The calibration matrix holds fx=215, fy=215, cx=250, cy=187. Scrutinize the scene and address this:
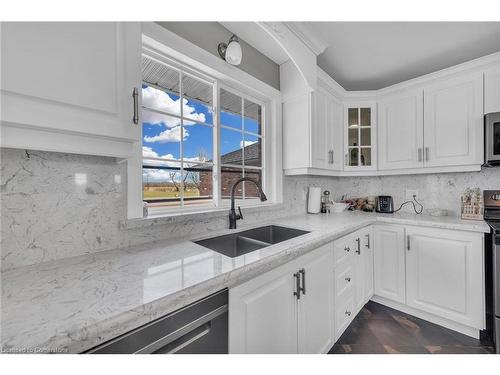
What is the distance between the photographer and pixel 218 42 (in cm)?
152

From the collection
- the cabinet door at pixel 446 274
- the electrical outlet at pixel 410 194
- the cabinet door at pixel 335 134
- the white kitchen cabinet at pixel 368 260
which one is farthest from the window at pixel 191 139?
the electrical outlet at pixel 410 194

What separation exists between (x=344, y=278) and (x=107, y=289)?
157 centimetres

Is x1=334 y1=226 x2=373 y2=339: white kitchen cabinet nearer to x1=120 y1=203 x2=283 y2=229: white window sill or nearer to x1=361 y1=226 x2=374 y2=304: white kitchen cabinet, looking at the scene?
x1=361 y1=226 x2=374 y2=304: white kitchen cabinet

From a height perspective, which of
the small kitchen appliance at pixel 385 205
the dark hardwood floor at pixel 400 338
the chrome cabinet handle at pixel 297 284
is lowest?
the dark hardwood floor at pixel 400 338

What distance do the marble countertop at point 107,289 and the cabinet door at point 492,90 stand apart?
2156 mm

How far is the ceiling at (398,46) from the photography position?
1618 millimetres

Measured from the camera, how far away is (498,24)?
158 centimetres

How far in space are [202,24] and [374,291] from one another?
2.73m

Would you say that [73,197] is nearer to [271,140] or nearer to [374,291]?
[271,140]

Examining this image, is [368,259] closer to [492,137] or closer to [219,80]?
[492,137]

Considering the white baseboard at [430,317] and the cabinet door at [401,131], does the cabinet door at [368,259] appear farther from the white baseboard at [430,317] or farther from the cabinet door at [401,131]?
the cabinet door at [401,131]

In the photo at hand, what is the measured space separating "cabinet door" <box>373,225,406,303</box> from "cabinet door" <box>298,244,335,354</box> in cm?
95

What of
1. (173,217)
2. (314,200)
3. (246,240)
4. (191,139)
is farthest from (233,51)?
(314,200)
